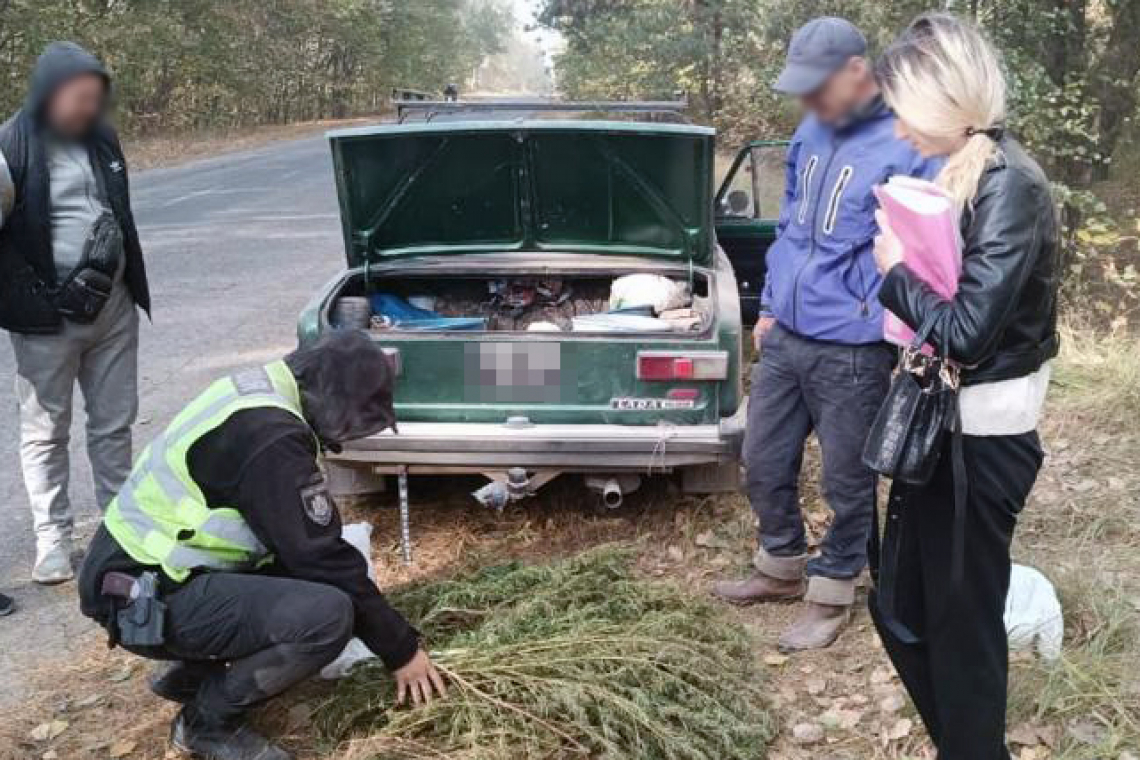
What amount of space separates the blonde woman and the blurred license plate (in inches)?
78.1

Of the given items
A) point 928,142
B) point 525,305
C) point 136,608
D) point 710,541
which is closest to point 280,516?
point 136,608

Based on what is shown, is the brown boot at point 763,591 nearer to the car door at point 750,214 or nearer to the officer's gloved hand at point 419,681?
the officer's gloved hand at point 419,681

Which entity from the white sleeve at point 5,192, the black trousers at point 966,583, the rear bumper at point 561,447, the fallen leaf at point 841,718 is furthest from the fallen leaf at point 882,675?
the white sleeve at point 5,192

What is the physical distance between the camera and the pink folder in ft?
7.55

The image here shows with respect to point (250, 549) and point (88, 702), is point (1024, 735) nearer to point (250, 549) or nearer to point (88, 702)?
point (250, 549)

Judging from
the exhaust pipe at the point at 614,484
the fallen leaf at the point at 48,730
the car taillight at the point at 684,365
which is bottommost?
the fallen leaf at the point at 48,730

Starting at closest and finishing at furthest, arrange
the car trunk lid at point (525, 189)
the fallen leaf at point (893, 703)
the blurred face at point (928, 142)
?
the blurred face at point (928, 142)
the fallen leaf at point (893, 703)
the car trunk lid at point (525, 189)

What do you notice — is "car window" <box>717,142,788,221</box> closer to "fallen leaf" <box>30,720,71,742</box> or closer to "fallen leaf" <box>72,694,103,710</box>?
"fallen leaf" <box>72,694,103,710</box>

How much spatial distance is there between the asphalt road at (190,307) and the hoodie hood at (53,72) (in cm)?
187

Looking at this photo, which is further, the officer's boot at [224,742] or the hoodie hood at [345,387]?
the officer's boot at [224,742]

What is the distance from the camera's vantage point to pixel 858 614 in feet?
13.1

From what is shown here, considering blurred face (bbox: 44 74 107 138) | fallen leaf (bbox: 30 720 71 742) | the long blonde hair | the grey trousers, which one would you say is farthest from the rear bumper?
the long blonde hair

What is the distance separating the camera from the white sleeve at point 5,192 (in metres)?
3.96

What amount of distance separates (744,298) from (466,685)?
146 inches
